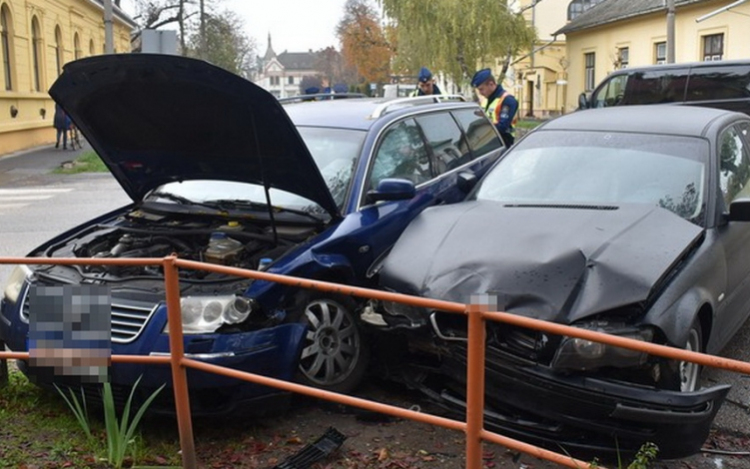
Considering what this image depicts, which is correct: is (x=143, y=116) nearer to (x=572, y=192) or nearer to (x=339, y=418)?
(x=339, y=418)

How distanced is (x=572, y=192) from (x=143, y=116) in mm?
2790

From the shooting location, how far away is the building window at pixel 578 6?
53.6 metres

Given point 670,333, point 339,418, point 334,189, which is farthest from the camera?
point 334,189

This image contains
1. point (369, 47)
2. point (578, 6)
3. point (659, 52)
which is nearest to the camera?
point (659, 52)

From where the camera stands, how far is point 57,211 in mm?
12172

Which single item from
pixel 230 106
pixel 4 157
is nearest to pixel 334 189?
pixel 230 106

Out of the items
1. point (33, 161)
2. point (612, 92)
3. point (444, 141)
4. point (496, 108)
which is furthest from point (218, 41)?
point (444, 141)

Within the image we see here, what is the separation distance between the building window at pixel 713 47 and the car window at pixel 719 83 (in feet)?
62.2

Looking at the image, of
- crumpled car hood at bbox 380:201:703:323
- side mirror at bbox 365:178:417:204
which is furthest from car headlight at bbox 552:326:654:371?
side mirror at bbox 365:178:417:204

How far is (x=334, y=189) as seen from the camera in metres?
5.16

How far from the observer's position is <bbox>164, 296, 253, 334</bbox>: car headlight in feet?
12.9

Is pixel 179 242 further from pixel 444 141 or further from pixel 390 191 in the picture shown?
pixel 444 141

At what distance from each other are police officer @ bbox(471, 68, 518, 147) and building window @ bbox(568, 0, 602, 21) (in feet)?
157

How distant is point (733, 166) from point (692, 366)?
75.8 inches
